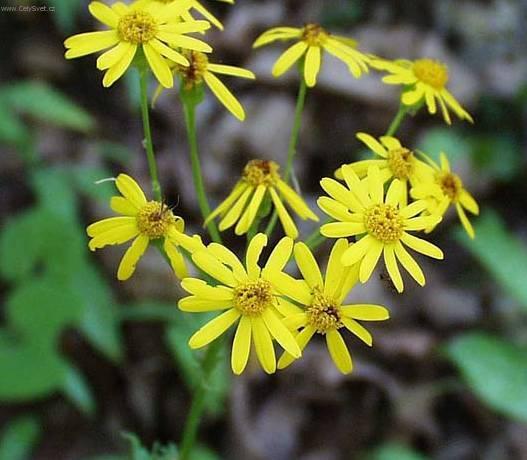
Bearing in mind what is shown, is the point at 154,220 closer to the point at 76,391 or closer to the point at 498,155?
the point at 76,391

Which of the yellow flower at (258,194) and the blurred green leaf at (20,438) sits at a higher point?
the yellow flower at (258,194)

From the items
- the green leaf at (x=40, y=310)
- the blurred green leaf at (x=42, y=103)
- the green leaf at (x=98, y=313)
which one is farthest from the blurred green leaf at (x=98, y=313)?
the blurred green leaf at (x=42, y=103)

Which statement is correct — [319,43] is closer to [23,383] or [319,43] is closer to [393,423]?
[23,383]

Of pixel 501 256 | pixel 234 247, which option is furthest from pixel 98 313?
pixel 501 256

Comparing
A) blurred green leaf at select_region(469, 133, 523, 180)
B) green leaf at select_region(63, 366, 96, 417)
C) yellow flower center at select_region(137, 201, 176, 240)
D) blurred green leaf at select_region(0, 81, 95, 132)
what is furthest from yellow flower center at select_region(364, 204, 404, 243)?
blurred green leaf at select_region(469, 133, 523, 180)

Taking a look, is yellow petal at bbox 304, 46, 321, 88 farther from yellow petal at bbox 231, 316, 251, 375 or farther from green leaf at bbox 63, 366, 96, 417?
green leaf at bbox 63, 366, 96, 417

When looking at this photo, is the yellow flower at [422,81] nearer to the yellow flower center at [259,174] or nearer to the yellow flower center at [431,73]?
the yellow flower center at [431,73]

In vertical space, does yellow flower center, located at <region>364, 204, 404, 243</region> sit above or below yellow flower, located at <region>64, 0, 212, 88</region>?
below

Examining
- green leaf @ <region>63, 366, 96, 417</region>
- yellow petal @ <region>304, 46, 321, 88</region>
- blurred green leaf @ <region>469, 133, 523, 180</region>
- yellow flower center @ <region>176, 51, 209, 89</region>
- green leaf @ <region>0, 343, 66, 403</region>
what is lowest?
green leaf @ <region>63, 366, 96, 417</region>
